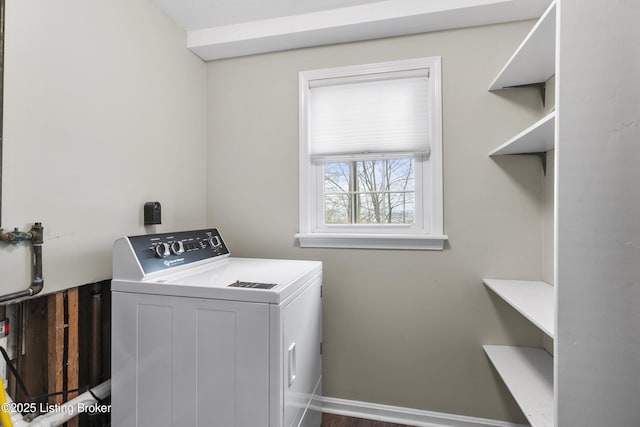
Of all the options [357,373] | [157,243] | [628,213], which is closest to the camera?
[628,213]

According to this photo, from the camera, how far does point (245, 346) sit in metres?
1.07

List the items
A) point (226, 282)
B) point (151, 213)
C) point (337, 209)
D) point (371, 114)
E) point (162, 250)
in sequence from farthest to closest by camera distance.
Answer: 1. point (337, 209)
2. point (371, 114)
3. point (151, 213)
4. point (162, 250)
5. point (226, 282)

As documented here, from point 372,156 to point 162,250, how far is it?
1.27m

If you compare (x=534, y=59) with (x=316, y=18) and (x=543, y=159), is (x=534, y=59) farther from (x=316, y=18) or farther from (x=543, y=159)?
(x=316, y=18)

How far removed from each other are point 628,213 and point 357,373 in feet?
5.06

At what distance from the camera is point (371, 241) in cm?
181

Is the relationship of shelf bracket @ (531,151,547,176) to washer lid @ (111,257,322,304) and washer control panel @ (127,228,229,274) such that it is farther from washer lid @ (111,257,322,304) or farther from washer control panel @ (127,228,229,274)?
washer control panel @ (127,228,229,274)

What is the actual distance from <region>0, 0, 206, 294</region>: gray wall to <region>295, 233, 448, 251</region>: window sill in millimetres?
825

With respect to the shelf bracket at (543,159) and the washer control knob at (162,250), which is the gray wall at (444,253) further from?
the washer control knob at (162,250)

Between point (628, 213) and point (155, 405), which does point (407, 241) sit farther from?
point (155, 405)

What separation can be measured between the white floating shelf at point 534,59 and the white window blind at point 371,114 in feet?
1.37

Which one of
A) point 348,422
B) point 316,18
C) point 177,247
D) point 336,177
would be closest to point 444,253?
point 336,177

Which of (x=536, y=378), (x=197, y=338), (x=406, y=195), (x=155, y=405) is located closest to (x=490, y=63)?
(x=406, y=195)

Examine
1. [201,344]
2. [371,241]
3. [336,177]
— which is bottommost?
[201,344]
